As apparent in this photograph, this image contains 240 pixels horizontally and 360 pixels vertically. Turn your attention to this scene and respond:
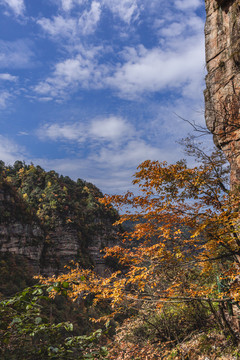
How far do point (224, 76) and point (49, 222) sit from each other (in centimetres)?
4524

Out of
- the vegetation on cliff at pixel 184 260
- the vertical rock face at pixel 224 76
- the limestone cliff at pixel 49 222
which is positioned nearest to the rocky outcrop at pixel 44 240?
the limestone cliff at pixel 49 222

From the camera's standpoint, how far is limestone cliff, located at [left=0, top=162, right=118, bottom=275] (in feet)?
116

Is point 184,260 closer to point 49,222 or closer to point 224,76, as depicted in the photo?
point 224,76

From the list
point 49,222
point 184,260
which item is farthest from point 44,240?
point 184,260

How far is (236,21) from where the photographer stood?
28.3 feet

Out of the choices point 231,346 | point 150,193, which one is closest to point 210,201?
point 150,193

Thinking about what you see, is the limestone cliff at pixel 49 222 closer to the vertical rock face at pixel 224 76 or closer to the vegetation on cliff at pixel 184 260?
the vegetation on cliff at pixel 184 260

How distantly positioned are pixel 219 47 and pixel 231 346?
11.8m

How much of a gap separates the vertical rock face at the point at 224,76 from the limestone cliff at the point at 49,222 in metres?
35.0

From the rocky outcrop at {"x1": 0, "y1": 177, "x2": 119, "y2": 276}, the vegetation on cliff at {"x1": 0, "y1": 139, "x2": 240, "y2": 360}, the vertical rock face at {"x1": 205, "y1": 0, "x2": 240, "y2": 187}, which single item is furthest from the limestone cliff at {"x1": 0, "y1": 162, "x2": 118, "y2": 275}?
the vertical rock face at {"x1": 205, "y1": 0, "x2": 240, "y2": 187}

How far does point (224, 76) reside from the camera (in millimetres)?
8930

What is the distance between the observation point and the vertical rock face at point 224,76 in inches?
304

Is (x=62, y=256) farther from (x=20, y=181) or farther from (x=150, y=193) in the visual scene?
(x=150, y=193)

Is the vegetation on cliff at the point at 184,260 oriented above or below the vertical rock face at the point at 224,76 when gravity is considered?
below
